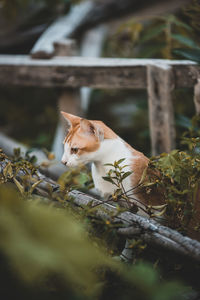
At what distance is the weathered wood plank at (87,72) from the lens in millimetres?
1734

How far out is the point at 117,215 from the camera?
0.89 m

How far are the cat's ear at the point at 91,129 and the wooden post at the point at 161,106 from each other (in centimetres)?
70

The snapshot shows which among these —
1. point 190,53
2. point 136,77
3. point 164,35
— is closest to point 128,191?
point 190,53

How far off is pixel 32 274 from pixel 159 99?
Result: 143 cm

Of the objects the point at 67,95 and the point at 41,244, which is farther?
the point at 67,95

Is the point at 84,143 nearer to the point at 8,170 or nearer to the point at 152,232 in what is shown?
the point at 8,170

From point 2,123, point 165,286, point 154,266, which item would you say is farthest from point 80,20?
point 165,286

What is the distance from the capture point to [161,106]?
1811mm

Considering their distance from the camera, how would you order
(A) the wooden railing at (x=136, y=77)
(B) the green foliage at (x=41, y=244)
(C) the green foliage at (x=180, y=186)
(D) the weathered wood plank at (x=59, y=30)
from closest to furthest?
(B) the green foliage at (x=41, y=244) < (C) the green foliage at (x=180, y=186) < (A) the wooden railing at (x=136, y=77) < (D) the weathered wood plank at (x=59, y=30)

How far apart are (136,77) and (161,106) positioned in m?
0.23

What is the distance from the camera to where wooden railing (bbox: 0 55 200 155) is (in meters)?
1.72

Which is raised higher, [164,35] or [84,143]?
[164,35]

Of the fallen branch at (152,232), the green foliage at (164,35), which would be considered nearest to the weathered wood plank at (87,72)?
the green foliage at (164,35)

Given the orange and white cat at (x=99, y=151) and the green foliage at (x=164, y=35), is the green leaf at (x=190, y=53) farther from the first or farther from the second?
the orange and white cat at (x=99, y=151)
